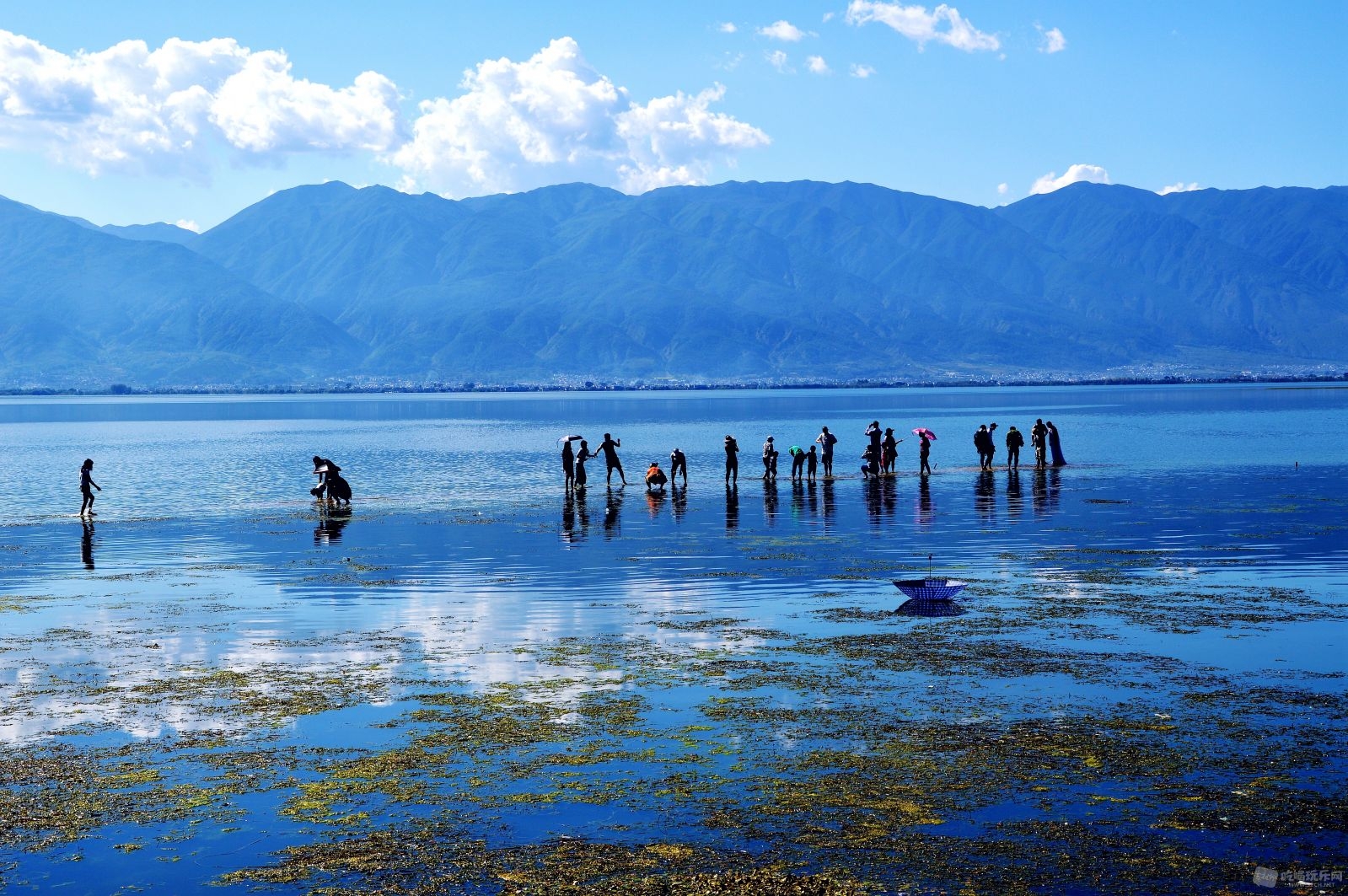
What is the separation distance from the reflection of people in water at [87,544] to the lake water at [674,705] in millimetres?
290

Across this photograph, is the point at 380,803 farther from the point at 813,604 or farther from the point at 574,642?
the point at 813,604

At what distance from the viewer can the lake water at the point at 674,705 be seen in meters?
13.2

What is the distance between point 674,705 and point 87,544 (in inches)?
1071

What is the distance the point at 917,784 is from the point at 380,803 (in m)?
5.39

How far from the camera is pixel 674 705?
1883cm

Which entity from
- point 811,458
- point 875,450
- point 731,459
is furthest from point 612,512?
point 875,450

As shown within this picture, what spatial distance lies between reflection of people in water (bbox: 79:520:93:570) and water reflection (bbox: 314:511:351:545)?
228 inches

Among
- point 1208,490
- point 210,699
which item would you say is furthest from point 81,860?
point 1208,490

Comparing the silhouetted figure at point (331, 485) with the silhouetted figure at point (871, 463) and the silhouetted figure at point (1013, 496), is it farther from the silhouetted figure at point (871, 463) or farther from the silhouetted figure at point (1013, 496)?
the silhouetted figure at point (1013, 496)

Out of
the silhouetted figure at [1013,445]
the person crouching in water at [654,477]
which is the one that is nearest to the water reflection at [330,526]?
the person crouching in water at [654,477]

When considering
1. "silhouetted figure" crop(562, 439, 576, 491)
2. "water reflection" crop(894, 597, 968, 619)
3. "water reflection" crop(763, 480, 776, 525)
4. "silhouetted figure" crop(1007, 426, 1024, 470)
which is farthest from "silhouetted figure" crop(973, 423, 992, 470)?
"water reflection" crop(894, 597, 968, 619)

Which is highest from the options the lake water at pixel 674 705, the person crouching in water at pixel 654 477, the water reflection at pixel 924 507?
the person crouching in water at pixel 654 477

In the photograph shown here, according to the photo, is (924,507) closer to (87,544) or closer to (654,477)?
(654,477)

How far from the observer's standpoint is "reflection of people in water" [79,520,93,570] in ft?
118
